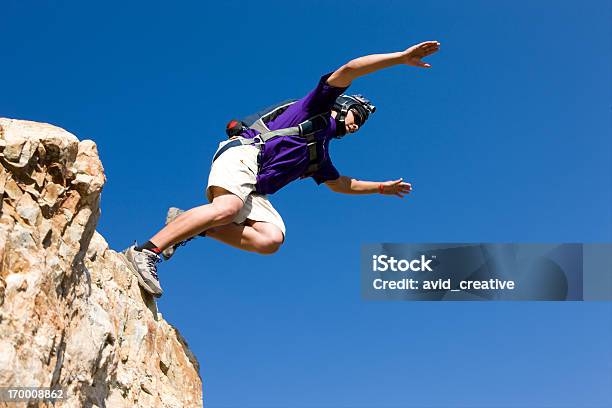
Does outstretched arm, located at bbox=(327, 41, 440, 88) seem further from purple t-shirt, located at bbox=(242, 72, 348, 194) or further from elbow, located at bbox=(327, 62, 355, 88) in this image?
purple t-shirt, located at bbox=(242, 72, 348, 194)

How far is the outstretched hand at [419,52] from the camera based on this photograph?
6910 mm

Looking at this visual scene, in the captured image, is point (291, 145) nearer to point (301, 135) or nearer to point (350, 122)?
point (301, 135)


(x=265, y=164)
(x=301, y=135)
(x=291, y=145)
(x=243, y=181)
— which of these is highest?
(x=301, y=135)

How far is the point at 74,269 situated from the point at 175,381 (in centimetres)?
214

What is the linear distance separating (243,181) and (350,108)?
1493 mm

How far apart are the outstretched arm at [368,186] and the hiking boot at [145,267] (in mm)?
2501

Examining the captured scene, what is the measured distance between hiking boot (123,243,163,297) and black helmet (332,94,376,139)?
231 cm

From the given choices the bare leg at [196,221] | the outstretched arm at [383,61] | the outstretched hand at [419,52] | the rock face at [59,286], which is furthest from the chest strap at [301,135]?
the rock face at [59,286]

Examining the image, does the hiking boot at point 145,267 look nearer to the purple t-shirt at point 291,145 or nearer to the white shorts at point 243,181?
the white shorts at point 243,181

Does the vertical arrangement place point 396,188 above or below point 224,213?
above

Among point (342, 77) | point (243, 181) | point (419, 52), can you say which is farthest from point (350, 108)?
point (243, 181)

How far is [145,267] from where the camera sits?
22.5 ft

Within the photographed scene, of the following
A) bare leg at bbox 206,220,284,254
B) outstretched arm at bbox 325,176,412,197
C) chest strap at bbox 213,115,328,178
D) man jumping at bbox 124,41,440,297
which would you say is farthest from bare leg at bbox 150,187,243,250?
outstretched arm at bbox 325,176,412,197

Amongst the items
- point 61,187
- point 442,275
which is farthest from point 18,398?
point 442,275
